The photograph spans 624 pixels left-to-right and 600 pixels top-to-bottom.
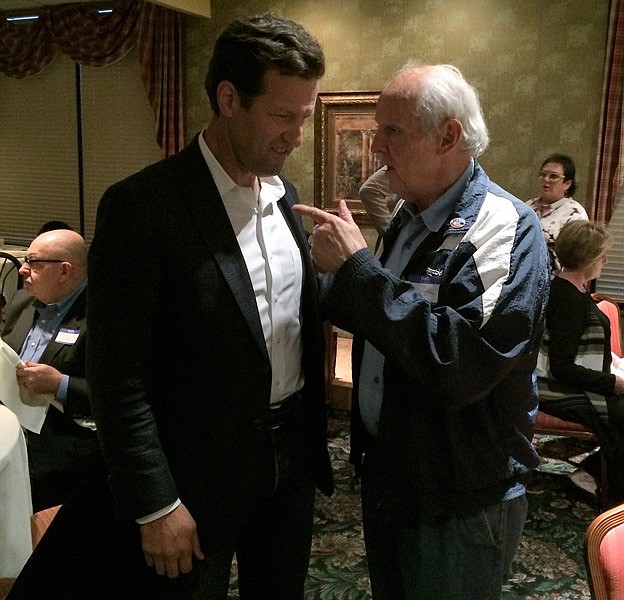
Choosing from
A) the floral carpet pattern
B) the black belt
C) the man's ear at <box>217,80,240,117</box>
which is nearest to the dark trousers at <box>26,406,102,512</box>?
the floral carpet pattern

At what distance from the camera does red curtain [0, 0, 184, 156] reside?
5363 millimetres

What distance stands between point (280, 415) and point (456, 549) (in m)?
0.40

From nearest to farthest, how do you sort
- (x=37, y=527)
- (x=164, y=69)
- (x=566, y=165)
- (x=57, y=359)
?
(x=37, y=527) → (x=57, y=359) → (x=566, y=165) → (x=164, y=69)

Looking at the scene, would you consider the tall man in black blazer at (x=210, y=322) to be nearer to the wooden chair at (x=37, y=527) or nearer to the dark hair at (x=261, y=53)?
the dark hair at (x=261, y=53)

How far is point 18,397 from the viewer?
197 centimetres

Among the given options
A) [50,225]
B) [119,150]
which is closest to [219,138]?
[50,225]

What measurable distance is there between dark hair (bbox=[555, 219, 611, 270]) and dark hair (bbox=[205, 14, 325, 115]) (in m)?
1.84

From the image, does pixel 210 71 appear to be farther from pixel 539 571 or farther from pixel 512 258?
pixel 539 571

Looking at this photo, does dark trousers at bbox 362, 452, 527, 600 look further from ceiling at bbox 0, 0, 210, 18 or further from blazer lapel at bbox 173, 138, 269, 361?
ceiling at bbox 0, 0, 210, 18

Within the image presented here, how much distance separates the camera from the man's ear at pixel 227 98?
1.14m

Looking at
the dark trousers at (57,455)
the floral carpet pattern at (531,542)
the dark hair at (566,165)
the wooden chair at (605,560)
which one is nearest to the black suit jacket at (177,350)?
the wooden chair at (605,560)

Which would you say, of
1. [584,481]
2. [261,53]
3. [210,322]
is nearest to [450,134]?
[261,53]

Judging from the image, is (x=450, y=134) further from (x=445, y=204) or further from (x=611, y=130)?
(x=611, y=130)

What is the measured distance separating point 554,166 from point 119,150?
150 inches
